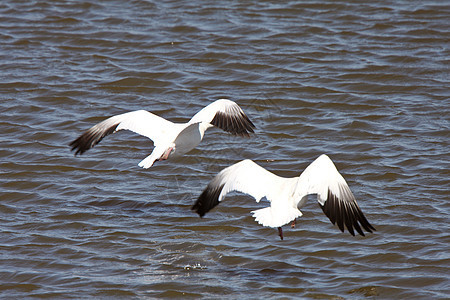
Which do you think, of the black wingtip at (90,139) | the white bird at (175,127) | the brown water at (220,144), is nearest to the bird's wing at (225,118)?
the white bird at (175,127)

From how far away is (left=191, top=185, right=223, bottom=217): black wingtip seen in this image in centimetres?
634

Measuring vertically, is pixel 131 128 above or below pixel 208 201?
above

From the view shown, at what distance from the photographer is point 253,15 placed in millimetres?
12539

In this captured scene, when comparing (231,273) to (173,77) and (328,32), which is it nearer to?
(173,77)

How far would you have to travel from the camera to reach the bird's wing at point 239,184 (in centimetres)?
630

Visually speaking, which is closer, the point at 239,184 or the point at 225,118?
the point at 239,184

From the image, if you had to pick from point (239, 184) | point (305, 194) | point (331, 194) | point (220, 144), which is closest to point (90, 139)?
point (220, 144)

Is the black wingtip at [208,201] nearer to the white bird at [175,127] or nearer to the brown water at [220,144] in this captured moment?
the brown water at [220,144]

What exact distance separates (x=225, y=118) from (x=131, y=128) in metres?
0.93

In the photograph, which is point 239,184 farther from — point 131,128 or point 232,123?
point 131,128

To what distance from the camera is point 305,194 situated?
6047 millimetres

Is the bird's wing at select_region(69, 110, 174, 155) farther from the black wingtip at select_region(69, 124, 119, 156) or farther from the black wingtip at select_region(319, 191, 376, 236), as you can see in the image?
the black wingtip at select_region(319, 191, 376, 236)

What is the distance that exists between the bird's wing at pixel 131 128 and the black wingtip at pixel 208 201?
1.39m

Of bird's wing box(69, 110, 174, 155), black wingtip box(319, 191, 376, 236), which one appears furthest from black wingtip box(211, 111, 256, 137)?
black wingtip box(319, 191, 376, 236)
